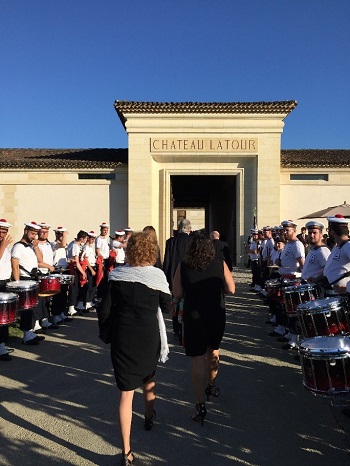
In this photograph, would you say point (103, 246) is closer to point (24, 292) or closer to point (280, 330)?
point (24, 292)

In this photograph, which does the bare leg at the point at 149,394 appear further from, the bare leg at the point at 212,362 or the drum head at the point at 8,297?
the drum head at the point at 8,297

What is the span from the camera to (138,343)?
11.1 feet

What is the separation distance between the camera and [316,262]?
5.73 m

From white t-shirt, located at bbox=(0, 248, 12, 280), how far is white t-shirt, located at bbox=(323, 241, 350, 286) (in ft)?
14.2

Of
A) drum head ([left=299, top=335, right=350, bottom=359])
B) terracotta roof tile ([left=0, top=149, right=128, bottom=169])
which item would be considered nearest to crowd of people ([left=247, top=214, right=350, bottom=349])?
drum head ([left=299, top=335, right=350, bottom=359])

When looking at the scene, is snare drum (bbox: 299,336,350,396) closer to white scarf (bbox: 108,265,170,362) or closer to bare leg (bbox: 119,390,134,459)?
white scarf (bbox: 108,265,170,362)

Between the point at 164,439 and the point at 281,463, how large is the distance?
0.96 meters

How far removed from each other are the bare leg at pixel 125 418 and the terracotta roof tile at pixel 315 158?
19399 millimetres

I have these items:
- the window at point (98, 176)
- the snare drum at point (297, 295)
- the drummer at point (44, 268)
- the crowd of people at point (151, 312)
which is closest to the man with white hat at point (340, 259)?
the snare drum at point (297, 295)

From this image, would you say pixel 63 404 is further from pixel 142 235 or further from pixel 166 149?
pixel 166 149

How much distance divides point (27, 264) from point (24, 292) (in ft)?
3.32

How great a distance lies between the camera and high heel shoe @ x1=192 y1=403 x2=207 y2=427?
393 centimetres

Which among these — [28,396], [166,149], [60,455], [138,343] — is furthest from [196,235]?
[166,149]

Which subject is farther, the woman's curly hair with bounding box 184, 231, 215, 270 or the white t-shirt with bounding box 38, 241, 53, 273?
the white t-shirt with bounding box 38, 241, 53, 273
